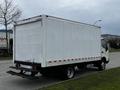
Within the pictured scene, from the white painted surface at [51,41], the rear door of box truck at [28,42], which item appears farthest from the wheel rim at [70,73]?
the rear door of box truck at [28,42]

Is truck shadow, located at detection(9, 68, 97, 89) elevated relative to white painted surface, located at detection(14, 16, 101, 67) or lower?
lower

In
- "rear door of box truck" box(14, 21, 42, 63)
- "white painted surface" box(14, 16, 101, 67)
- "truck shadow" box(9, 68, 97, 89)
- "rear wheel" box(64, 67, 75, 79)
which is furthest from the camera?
"rear wheel" box(64, 67, 75, 79)

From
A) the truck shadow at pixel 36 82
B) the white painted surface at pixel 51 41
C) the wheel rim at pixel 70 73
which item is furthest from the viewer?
the wheel rim at pixel 70 73

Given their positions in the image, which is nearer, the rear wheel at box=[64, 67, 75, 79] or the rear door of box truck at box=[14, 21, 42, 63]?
the rear door of box truck at box=[14, 21, 42, 63]

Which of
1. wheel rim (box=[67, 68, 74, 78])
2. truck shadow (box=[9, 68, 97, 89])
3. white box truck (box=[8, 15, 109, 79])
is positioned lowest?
truck shadow (box=[9, 68, 97, 89])

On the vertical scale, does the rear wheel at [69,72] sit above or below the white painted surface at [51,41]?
below

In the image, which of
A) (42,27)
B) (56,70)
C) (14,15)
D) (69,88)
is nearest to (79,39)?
(56,70)

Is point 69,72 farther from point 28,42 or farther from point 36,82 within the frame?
point 28,42

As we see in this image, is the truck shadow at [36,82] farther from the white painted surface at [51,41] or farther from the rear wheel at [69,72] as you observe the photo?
the white painted surface at [51,41]

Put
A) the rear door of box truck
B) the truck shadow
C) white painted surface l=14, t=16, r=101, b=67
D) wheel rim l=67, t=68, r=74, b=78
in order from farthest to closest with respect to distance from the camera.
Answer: wheel rim l=67, t=68, r=74, b=78 < the truck shadow < the rear door of box truck < white painted surface l=14, t=16, r=101, b=67

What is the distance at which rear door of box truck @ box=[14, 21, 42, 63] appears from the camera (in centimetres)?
1072

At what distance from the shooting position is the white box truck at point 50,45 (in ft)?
34.8

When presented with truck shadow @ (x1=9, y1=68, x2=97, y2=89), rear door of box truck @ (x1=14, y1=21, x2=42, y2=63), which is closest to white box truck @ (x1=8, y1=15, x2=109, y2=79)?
rear door of box truck @ (x1=14, y1=21, x2=42, y2=63)

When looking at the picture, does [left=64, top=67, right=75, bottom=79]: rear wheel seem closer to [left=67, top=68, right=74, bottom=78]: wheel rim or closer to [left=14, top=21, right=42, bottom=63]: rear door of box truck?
[left=67, top=68, right=74, bottom=78]: wheel rim
